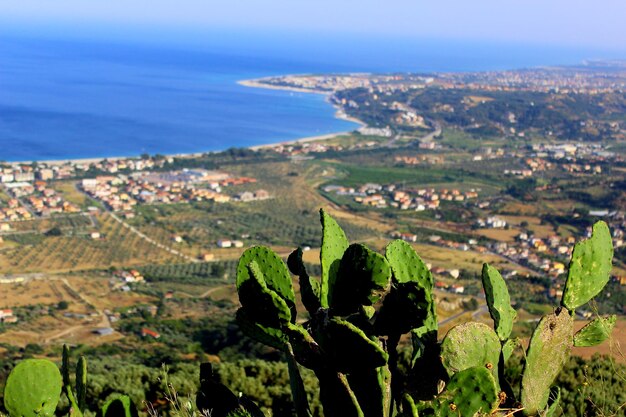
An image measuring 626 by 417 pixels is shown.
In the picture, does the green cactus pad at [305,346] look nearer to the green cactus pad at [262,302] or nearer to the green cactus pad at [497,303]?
the green cactus pad at [262,302]

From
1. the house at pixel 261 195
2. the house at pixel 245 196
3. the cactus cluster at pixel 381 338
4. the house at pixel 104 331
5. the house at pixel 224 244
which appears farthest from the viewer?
the house at pixel 261 195

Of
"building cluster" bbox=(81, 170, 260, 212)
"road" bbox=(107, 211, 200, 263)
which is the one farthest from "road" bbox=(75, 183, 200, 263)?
"building cluster" bbox=(81, 170, 260, 212)

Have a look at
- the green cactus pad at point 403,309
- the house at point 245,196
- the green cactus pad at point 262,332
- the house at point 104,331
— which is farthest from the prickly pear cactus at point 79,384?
the house at point 245,196

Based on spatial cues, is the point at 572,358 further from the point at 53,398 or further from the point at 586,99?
the point at 586,99

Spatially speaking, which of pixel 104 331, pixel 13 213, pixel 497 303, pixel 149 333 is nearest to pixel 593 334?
pixel 497 303

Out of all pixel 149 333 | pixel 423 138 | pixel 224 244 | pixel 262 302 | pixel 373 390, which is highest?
pixel 262 302

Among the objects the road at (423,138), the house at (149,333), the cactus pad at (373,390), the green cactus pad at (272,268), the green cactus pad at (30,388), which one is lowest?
the road at (423,138)

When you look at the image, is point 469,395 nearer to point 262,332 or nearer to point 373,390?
point 373,390
